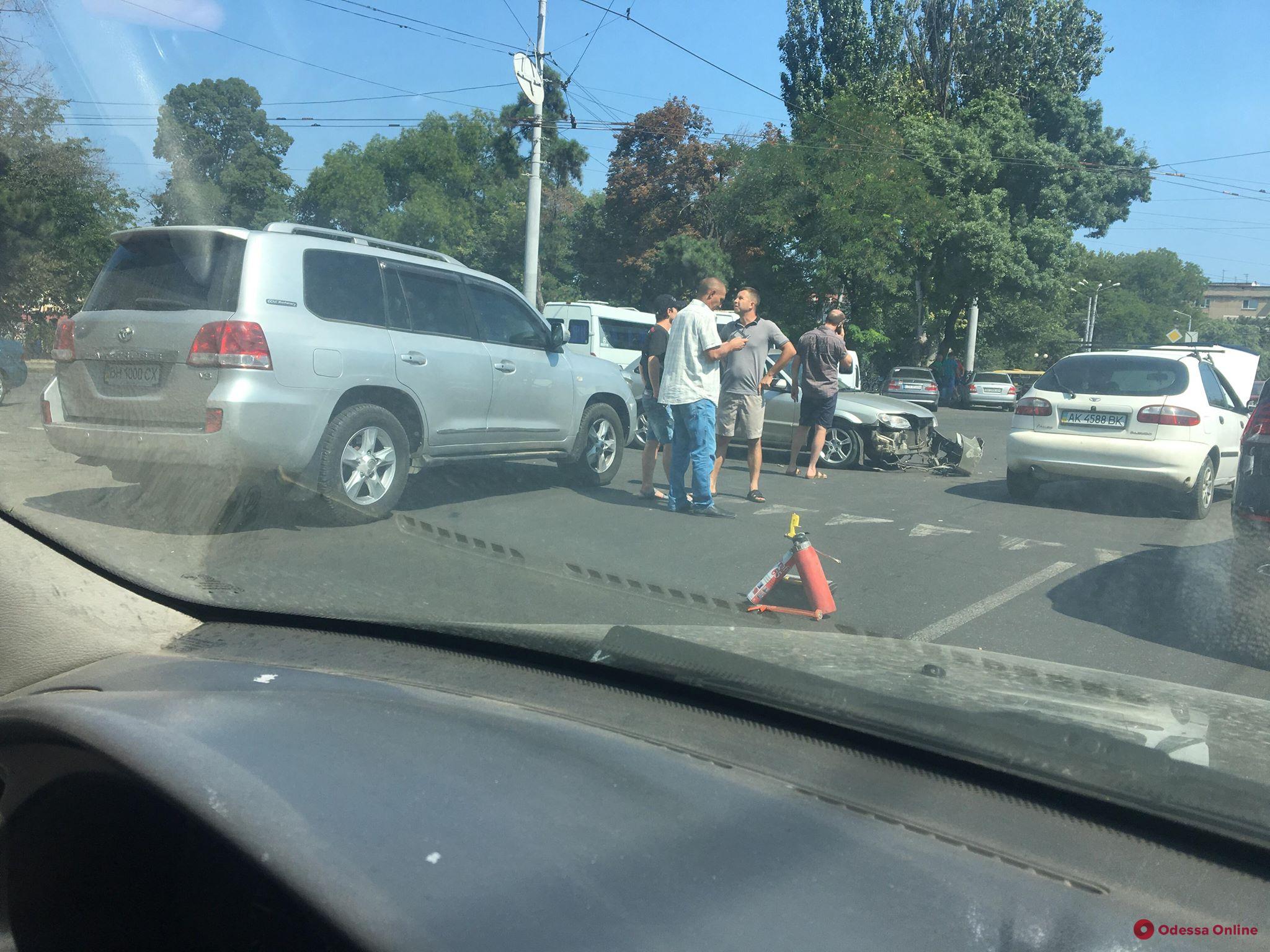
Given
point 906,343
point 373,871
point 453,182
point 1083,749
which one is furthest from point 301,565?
point 906,343

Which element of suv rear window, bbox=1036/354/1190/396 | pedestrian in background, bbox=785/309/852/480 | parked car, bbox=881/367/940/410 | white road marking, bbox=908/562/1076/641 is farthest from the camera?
parked car, bbox=881/367/940/410

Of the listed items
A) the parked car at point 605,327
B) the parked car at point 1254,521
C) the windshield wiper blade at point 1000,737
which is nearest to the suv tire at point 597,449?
the parked car at point 1254,521

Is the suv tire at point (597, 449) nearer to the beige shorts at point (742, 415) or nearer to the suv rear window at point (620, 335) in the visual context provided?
the beige shorts at point (742, 415)

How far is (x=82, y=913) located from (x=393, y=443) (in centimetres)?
442

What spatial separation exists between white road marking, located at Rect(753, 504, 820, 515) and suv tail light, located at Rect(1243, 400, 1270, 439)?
3066 mm

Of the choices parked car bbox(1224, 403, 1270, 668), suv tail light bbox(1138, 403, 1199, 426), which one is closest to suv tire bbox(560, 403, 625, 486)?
suv tail light bbox(1138, 403, 1199, 426)

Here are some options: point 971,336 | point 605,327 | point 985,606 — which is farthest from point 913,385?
point 985,606

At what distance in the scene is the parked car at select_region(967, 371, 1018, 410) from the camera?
111ft

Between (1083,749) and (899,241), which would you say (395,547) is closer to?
(1083,749)

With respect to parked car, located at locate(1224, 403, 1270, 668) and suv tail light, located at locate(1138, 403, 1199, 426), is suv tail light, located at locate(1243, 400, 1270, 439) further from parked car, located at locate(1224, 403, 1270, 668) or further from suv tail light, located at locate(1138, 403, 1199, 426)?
suv tail light, located at locate(1138, 403, 1199, 426)

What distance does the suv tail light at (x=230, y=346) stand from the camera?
5.42 meters

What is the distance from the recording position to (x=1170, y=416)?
8562 mm

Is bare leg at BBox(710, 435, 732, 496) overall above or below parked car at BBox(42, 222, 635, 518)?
below

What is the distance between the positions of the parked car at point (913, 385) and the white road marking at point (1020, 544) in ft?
76.1
